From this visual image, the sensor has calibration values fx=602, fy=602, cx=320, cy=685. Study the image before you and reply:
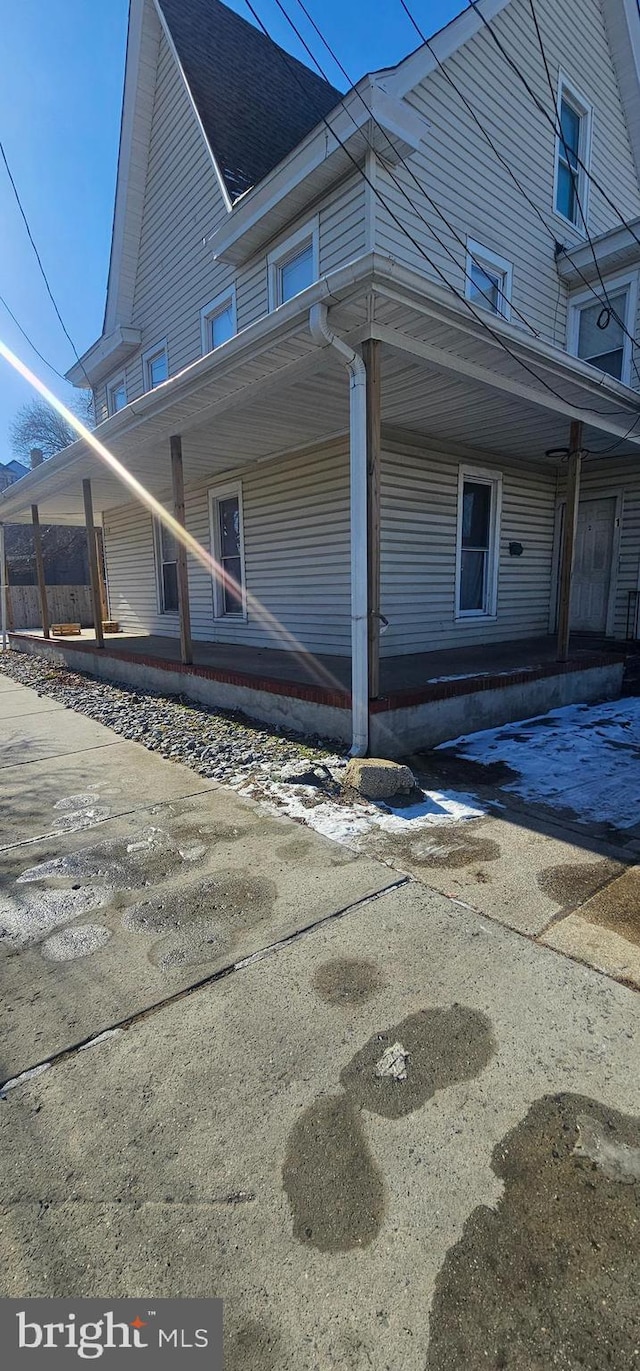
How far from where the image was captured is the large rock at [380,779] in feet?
12.9

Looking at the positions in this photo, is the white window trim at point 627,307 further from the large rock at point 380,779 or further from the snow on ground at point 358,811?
the snow on ground at point 358,811

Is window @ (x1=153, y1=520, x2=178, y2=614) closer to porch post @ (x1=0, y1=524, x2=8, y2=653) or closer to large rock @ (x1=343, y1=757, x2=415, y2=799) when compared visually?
porch post @ (x1=0, y1=524, x2=8, y2=653)

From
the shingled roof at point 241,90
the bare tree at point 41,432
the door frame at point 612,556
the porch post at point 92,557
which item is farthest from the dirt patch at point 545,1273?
the bare tree at point 41,432

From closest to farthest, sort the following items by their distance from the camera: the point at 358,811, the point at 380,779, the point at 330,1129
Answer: the point at 330,1129, the point at 358,811, the point at 380,779

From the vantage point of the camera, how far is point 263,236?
7188 millimetres

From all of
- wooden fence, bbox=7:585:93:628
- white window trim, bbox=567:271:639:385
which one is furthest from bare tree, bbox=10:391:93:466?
white window trim, bbox=567:271:639:385

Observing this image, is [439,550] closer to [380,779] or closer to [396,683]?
[396,683]

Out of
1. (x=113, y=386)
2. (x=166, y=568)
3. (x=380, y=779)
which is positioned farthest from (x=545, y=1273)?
(x=113, y=386)

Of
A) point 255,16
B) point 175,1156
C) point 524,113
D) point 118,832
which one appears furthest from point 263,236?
point 175,1156

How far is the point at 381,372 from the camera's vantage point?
493cm

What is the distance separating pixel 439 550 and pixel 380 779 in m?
4.53

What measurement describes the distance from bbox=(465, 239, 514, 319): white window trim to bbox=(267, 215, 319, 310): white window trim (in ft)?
6.04

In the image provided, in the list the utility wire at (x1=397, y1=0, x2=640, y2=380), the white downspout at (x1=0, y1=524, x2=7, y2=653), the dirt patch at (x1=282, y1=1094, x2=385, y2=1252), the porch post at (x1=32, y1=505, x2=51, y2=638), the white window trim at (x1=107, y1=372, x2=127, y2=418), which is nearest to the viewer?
the dirt patch at (x1=282, y1=1094, x2=385, y2=1252)

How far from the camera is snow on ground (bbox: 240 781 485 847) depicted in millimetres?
3475
